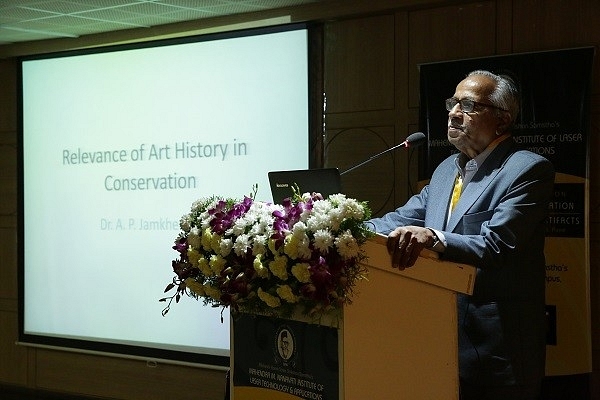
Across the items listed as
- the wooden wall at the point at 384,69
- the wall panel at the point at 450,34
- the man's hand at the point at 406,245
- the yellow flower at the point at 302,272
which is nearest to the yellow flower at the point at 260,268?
the yellow flower at the point at 302,272

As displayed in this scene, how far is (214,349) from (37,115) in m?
2.45

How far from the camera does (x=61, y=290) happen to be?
6.55 metres

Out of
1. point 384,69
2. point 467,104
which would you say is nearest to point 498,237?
point 467,104

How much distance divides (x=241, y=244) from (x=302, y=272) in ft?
0.76

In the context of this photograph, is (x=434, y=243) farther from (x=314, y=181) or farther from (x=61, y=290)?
(x=61, y=290)

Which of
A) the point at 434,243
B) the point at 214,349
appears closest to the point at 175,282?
the point at 434,243

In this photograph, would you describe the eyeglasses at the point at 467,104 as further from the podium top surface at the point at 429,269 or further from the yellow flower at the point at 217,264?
the yellow flower at the point at 217,264

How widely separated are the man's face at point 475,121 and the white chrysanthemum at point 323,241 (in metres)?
1.00

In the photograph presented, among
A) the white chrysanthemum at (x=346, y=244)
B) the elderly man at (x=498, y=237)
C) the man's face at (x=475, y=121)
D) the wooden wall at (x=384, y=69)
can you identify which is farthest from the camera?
the wooden wall at (x=384, y=69)

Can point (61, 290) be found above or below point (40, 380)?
above

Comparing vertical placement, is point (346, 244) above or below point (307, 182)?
below

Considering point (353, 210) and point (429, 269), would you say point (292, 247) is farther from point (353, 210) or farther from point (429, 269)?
point (429, 269)

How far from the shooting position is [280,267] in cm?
229

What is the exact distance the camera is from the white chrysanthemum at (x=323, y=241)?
225 centimetres
